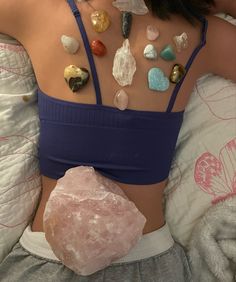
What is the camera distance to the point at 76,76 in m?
0.93

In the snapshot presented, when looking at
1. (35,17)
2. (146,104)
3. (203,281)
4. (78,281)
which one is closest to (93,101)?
(146,104)

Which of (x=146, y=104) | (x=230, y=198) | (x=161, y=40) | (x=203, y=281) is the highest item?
(x=161, y=40)

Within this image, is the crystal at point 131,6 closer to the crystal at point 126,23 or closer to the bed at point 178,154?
the crystal at point 126,23

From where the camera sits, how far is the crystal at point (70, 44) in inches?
36.8

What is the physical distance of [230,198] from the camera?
1.07 metres

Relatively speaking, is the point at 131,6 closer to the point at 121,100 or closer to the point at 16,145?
the point at 121,100

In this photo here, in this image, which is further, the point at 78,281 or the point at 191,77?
the point at 191,77

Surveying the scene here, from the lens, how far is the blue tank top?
3.10 feet

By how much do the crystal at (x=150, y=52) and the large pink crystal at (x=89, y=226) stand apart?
0.94 feet

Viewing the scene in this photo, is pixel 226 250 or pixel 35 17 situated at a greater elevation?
pixel 35 17

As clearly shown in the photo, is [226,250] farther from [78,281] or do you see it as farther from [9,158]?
[9,158]

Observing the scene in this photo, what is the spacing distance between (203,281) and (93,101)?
49 centimetres

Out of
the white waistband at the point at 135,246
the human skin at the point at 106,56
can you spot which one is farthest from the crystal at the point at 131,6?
the white waistband at the point at 135,246

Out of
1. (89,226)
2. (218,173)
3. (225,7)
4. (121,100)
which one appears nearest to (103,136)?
(121,100)
